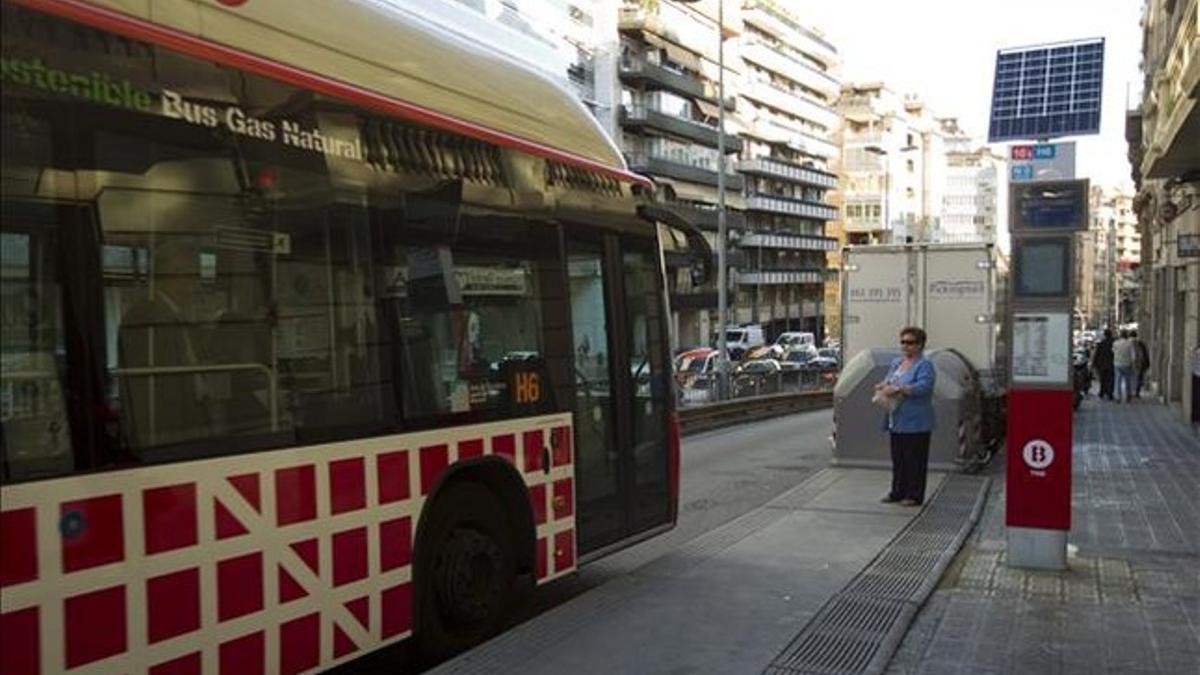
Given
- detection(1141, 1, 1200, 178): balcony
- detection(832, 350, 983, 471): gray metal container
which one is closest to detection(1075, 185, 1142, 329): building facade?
detection(1141, 1, 1200, 178): balcony

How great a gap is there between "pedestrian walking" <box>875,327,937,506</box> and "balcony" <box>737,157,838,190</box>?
294ft

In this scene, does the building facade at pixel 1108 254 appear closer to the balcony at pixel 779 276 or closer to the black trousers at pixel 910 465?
the balcony at pixel 779 276

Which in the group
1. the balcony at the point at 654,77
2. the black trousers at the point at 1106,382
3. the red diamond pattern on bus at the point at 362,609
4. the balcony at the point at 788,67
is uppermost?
the balcony at the point at 788,67

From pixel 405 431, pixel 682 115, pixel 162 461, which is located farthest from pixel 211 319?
pixel 682 115

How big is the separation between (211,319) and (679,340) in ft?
260

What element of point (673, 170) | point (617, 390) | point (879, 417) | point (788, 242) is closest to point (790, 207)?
point (788, 242)

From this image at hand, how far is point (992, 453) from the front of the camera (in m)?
16.0

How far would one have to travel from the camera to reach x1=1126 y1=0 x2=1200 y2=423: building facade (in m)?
14.7

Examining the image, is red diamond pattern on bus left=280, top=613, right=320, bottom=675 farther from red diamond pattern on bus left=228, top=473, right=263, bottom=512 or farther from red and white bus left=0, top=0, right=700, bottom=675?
red diamond pattern on bus left=228, top=473, right=263, bottom=512

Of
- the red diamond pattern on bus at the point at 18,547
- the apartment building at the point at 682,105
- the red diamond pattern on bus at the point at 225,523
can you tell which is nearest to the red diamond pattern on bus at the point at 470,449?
the red diamond pattern on bus at the point at 225,523

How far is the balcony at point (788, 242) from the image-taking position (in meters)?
99.6

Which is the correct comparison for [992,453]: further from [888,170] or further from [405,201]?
[888,170]

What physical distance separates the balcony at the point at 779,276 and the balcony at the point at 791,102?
1500 centimetres

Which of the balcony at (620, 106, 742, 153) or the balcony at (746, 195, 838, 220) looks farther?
the balcony at (746, 195, 838, 220)
